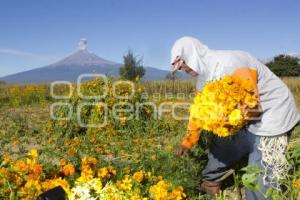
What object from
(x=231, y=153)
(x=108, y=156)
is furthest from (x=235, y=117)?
(x=108, y=156)

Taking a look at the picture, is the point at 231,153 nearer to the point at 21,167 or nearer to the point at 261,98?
the point at 261,98

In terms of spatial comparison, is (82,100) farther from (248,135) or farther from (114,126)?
(248,135)

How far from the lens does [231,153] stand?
4148mm

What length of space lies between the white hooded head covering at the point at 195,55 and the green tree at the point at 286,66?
46191mm

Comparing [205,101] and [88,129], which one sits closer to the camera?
[205,101]

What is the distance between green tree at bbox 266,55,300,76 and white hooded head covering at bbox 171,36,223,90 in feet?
152

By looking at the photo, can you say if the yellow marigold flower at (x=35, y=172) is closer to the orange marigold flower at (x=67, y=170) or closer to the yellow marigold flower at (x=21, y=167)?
the yellow marigold flower at (x=21, y=167)

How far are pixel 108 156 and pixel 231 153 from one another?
97.0 inches

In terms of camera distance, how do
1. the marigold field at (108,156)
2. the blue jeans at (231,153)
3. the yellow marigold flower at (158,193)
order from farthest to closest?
the blue jeans at (231,153), the yellow marigold flower at (158,193), the marigold field at (108,156)

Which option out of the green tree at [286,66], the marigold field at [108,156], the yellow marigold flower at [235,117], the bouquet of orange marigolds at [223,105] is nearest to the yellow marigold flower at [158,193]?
the marigold field at [108,156]

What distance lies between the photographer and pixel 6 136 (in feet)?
26.7

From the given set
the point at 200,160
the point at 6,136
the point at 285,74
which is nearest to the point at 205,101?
the point at 200,160

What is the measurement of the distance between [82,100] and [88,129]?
869 mm

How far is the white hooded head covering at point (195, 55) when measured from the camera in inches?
133
